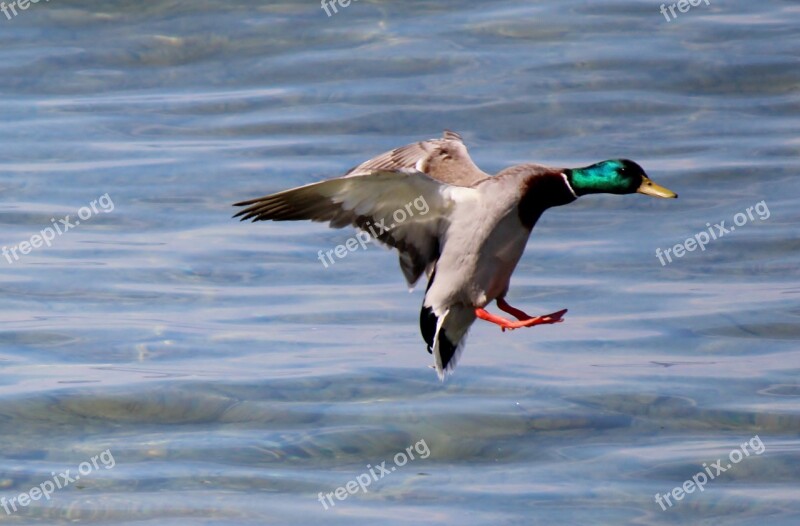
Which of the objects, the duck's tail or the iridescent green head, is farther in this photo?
the duck's tail

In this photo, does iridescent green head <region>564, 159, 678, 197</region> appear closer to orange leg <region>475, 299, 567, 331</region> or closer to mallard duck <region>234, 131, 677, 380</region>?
mallard duck <region>234, 131, 677, 380</region>

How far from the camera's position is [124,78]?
14.8 metres

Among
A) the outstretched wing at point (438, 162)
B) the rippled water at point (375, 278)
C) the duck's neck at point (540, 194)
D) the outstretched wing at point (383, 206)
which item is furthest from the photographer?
the rippled water at point (375, 278)

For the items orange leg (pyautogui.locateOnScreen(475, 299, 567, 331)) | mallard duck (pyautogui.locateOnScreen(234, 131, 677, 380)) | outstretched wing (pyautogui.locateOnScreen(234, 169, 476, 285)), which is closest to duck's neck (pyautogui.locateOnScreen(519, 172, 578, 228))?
mallard duck (pyautogui.locateOnScreen(234, 131, 677, 380))

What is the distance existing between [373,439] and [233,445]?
2.19 ft

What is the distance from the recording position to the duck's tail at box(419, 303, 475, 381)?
668 centimetres

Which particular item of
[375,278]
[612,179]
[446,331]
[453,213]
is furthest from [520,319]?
[375,278]

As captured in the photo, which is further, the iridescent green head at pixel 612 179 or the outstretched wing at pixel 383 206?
the iridescent green head at pixel 612 179

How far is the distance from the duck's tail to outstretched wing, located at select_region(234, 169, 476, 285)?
0.73ft

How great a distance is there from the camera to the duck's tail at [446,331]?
21.9 feet

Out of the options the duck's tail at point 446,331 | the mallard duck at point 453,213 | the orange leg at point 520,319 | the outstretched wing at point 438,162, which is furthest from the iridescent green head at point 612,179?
the duck's tail at point 446,331

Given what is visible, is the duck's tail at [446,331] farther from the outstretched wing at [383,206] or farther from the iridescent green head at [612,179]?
the iridescent green head at [612,179]

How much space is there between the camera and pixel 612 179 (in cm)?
660

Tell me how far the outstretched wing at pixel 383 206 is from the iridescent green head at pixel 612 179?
1.39ft
